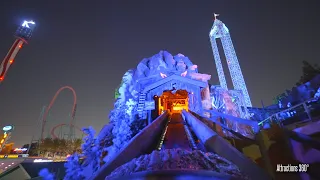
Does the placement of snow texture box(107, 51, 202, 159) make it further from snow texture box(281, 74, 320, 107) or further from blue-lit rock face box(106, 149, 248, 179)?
blue-lit rock face box(106, 149, 248, 179)

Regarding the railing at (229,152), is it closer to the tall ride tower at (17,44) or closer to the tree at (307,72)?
the tree at (307,72)

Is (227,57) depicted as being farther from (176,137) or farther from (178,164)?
(178,164)

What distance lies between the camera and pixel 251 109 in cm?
2348

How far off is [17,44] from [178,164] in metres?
36.8

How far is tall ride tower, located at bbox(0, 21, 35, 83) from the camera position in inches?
1043

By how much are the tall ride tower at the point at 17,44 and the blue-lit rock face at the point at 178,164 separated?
1338 inches

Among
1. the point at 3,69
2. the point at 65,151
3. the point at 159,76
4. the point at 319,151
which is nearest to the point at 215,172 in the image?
the point at 319,151

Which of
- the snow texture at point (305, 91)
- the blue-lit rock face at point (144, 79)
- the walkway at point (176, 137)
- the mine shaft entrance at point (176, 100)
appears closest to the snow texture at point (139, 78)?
the blue-lit rock face at point (144, 79)

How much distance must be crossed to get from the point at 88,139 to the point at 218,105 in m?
17.8

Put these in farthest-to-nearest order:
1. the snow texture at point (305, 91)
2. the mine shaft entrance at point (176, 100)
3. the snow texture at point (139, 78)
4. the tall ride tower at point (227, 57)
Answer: the tall ride tower at point (227, 57) < the mine shaft entrance at point (176, 100) < the snow texture at point (139, 78) < the snow texture at point (305, 91)

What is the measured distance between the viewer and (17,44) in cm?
2805

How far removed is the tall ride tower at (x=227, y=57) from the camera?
29578 millimetres

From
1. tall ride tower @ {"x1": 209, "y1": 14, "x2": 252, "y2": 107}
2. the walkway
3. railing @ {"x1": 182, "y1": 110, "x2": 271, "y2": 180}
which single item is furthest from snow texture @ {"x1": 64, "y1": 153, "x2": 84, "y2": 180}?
tall ride tower @ {"x1": 209, "y1": 14, "x2": 252, "y2": 107}

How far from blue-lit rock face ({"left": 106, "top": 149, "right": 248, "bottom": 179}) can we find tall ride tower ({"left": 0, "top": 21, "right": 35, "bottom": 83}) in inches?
1338
